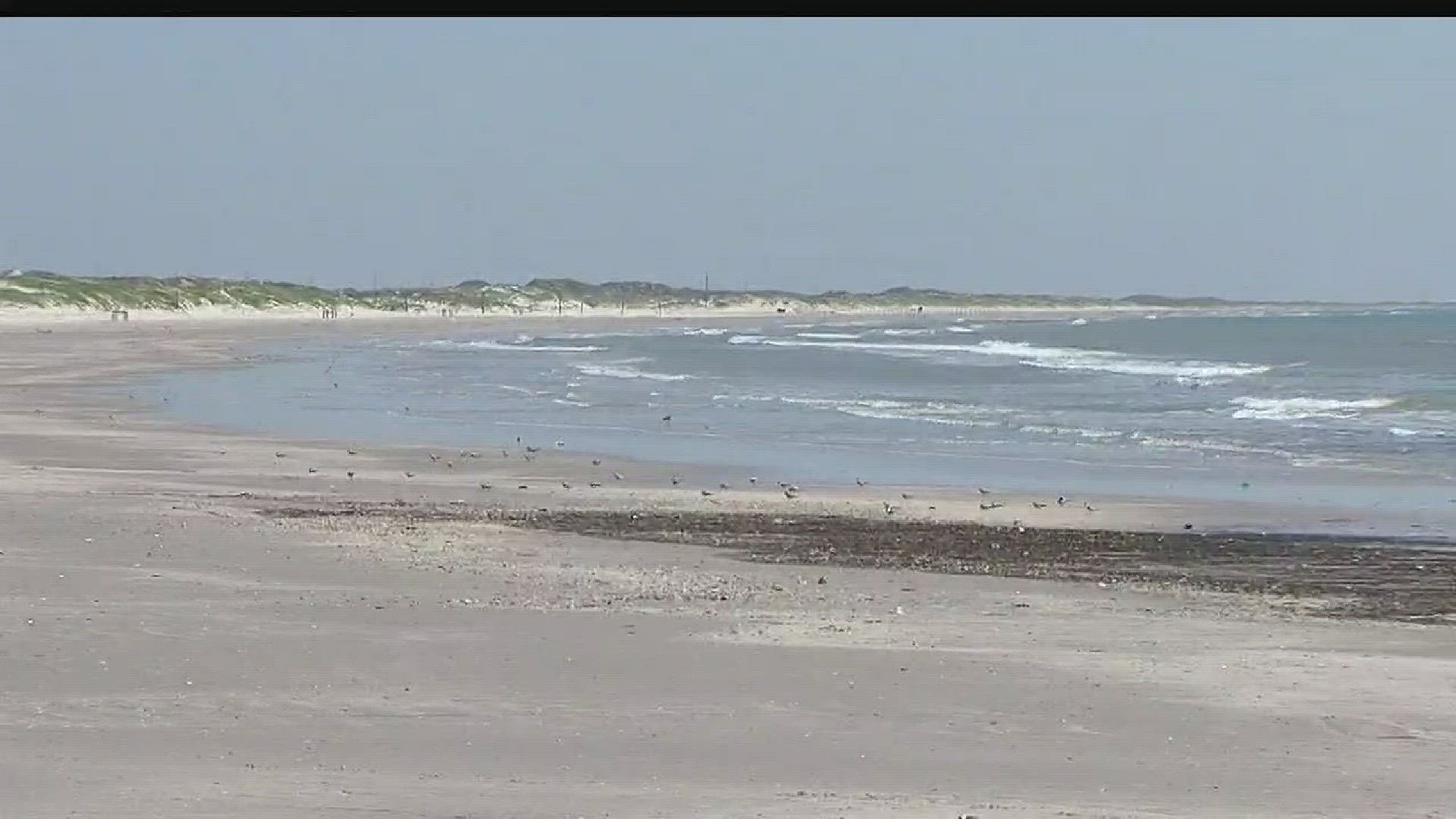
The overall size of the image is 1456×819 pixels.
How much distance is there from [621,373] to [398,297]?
9849 cm

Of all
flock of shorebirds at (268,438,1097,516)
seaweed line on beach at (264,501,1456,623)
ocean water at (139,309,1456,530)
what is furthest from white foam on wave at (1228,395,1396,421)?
seaweed line on beach at (264,501,1456,623)

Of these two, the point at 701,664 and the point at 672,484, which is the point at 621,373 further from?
the point at 701,664

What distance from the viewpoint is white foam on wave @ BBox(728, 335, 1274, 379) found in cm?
4628

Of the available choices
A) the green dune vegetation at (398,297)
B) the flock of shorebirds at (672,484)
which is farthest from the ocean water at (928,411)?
the green dune vegetation at (398,297)

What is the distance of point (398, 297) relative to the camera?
5482 inches

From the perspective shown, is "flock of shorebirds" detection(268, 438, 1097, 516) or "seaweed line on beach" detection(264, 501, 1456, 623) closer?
"seaweed line on beach" detection(264, 501, 1456, 623)

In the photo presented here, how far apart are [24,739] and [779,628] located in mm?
3923

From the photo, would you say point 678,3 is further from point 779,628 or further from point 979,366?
point 979,366

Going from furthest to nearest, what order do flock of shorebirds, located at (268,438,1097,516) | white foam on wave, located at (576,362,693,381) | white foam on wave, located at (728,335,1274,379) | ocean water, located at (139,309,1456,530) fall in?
1. white foam on wave, located at (728,335,1274,379)
2. white foam on wave, located at (576,362,693,381)
3. ocean water, located at (139,309,1456,530)
4. flock of shorebirds, located at (268,438,1097,516)

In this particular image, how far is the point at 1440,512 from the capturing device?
1579cm

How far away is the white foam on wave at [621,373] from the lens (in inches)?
1633

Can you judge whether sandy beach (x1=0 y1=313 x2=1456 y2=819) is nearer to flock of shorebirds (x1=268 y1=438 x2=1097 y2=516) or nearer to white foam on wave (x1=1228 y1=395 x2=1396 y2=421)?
flock of shorebirds (x1=268 y1=438 x2=1097 y2=516)

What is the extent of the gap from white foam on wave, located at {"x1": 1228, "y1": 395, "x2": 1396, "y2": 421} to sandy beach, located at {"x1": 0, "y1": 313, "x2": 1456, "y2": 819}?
14335mm

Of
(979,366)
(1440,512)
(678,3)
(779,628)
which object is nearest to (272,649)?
(779,628)
